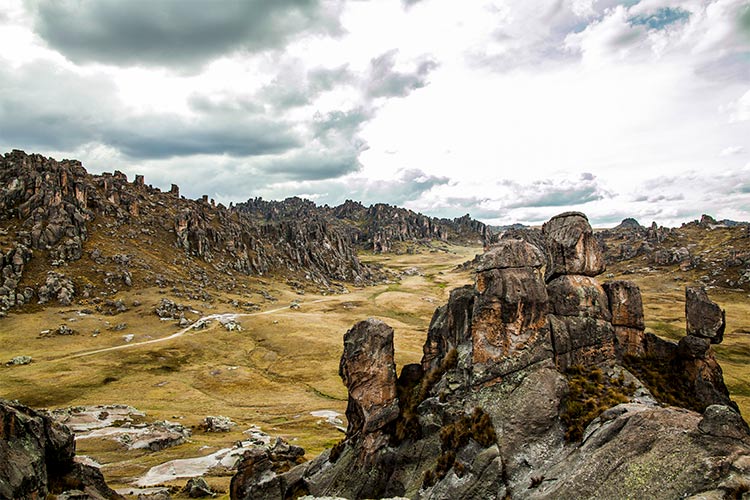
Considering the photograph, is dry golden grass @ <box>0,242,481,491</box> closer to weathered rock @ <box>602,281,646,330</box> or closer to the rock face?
the rock face

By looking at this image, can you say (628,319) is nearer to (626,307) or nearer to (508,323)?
(626,307)

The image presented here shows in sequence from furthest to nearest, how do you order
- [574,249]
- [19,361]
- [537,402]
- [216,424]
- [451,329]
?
[19,361]
[216,424]
[451,329]
[574,249]
[537,402]

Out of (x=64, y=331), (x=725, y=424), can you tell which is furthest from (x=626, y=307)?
(x=64, y=331)

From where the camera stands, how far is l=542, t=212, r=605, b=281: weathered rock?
38719mm

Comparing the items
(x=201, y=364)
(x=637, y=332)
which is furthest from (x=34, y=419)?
(x=201, y=364)

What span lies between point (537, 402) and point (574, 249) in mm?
16266

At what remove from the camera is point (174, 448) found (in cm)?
6600

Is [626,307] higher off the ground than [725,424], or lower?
higher

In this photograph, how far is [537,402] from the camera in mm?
29766

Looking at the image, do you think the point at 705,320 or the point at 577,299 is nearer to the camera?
the point at 577,299

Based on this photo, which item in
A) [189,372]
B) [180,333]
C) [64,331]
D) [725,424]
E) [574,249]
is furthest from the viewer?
[180,333]

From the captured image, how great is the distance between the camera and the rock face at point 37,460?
86.4 feet

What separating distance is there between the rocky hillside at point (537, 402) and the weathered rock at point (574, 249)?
5.2 inches

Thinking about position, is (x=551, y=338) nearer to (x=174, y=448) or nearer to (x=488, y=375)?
(x=488, y=375)
